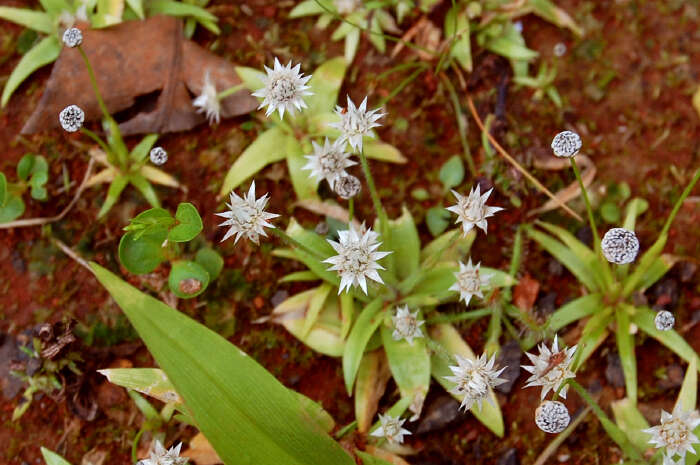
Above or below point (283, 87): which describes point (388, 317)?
below

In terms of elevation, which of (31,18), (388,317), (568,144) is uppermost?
(568,144)

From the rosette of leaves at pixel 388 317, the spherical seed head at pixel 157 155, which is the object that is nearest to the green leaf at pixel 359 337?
the rosette of leaves at pixel 388 317

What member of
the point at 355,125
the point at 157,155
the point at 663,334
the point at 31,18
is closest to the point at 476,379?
the point at 355,125

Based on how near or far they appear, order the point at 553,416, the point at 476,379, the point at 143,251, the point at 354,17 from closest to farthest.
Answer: the point at 553,416 → the point at 476,379 → the point at 143,251 → the point at 354,17

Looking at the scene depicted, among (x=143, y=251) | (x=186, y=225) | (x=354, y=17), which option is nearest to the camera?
(x=186, y=225)

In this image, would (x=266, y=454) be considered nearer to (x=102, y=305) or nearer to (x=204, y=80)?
(x=102, y=305)

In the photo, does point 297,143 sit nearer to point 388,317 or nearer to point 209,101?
point 209,101
